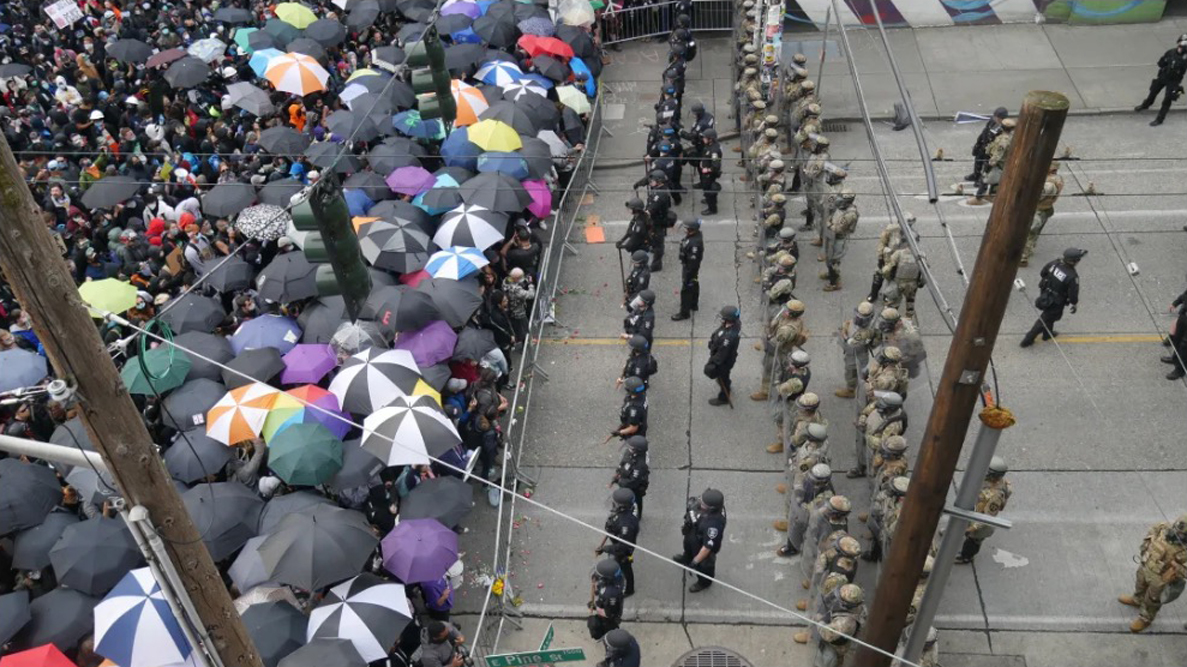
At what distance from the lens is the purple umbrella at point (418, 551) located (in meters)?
9.03

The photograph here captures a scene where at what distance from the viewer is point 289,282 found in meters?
11.9

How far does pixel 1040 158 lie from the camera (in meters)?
5.26

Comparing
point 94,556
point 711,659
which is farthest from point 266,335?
point 711,659

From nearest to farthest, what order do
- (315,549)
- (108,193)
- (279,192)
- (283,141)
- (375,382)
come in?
(315,549)
(375,382)
(279,192)
(108,193)
(283,141)

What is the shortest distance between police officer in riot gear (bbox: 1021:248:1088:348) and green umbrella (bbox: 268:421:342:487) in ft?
25.3

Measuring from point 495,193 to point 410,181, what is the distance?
4.50ft

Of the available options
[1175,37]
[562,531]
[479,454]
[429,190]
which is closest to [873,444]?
[562,531]

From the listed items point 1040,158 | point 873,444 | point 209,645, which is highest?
point 1040,158

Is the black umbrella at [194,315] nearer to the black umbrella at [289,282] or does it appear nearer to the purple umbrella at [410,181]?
the black umbrella at [289,282]

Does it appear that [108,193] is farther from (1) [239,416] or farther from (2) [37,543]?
(2) [37,543]

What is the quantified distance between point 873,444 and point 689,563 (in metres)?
2.12

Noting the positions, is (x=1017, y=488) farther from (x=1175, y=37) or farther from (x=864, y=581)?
(x=1175, y=37)

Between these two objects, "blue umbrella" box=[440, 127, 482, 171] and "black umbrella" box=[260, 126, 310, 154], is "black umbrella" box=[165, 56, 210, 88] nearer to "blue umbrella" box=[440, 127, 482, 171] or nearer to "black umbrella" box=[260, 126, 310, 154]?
"black umbrella" box=[260, 126, 310, 154]

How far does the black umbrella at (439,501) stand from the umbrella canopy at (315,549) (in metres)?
0.67
